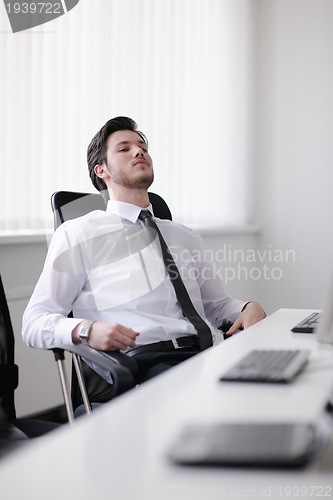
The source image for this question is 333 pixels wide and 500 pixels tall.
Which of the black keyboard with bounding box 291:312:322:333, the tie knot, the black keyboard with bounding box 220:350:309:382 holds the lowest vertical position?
the black keyboard with bounding box 291:312:322:333

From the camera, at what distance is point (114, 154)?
1860mm

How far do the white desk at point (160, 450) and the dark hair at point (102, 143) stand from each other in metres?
1.25

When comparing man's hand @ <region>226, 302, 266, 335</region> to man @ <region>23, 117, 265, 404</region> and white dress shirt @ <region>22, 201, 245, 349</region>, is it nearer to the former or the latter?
man @ <region>23, 117, 265, 404</region>

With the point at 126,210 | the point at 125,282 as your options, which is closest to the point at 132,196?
the point at 126,210

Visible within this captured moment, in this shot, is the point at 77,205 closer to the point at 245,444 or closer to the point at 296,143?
the point at 245,444

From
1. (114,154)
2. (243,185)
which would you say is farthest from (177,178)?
(114,154)

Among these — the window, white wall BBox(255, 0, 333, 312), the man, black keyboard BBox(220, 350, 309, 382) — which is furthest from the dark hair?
white wall BBox(255, 0, 333, 312)

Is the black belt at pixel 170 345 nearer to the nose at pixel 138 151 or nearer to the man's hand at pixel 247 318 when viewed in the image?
the man's hand at pixel 247 318

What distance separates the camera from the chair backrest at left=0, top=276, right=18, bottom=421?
1.23 metres

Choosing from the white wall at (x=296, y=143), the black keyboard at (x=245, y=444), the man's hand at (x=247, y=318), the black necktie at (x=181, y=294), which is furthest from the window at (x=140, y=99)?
the black keyboard at (x=245, y=444)

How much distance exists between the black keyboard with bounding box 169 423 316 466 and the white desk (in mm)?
13

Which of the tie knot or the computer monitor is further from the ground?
the tie knot

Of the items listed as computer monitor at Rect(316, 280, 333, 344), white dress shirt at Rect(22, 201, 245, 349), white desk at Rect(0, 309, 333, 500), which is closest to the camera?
white desk at Rect(0, 309, 333, 500)

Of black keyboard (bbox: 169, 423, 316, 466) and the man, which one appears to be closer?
black keyboard (bbox: 169, 423, 316, 466)
